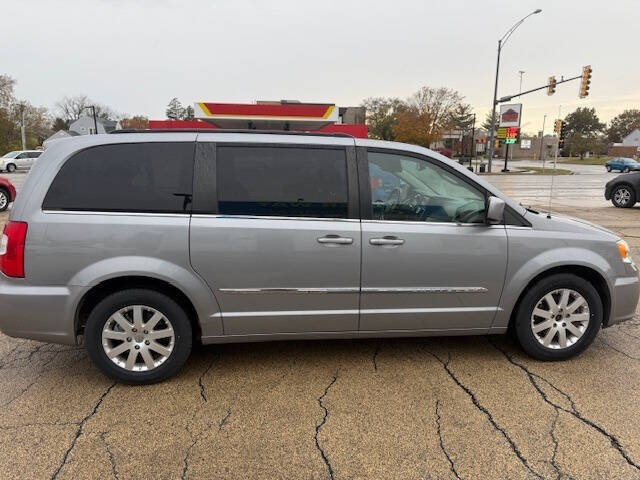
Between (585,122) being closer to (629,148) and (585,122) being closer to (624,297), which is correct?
(629,148)

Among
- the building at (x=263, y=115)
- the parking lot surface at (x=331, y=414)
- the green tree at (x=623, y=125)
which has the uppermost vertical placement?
the green tree at (x=623, y=125)

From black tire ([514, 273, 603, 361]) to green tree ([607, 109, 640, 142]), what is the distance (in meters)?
123

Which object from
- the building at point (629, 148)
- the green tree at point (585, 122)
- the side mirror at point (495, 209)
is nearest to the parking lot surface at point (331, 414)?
the side mirror at point (495, 209)

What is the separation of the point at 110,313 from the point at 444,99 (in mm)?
70743

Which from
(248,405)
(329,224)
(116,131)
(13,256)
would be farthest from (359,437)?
(116,131)

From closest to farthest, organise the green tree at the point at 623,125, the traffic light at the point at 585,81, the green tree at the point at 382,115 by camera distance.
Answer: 1. the traffic light at the point at 585,81
2. the green tree at the point at 382,115
3. the green tree at the point at 623,125

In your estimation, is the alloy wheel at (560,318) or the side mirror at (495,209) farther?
the alloy wheel at (560,318)

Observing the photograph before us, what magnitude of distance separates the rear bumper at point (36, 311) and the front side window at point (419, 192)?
2232 millimetres

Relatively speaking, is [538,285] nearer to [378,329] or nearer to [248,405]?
[378,329]

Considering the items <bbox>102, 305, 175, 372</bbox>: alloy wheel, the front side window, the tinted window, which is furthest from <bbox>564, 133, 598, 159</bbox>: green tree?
<bbox>102, 305, 175, 372</bbox>: alloy wheel

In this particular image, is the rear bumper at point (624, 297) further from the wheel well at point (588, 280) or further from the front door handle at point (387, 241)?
the front door handle at point (387, 241)

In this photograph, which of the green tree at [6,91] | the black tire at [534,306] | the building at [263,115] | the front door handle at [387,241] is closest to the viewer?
the front door handle at [387,241]

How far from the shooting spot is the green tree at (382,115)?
7575cm

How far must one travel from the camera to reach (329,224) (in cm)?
325
